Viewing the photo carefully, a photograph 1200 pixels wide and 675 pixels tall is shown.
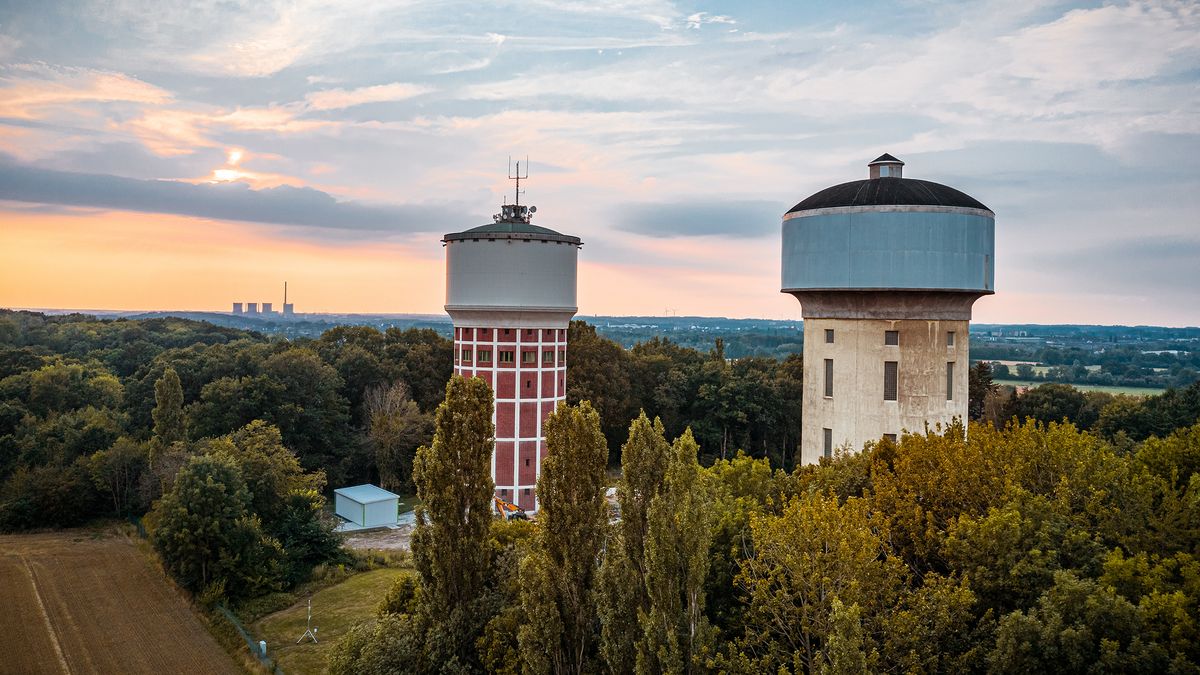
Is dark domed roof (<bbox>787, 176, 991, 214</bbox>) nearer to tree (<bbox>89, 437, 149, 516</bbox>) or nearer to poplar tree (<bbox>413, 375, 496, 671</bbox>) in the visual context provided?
poplar tree (<bbox>413, 375, 496, 671</bbox>)

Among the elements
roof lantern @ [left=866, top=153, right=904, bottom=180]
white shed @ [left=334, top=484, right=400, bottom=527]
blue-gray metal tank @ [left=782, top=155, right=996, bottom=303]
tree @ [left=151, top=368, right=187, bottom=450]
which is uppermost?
→ roof lantern @ [left=866, top=153, right=904, bottom=180]

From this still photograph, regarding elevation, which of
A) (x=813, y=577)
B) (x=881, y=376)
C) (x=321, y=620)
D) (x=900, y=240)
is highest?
(x=900, y=240)

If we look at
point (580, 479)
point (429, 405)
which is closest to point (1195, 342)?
point (429, 405)

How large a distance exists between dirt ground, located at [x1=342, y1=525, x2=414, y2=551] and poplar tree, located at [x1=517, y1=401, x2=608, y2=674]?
73.4 feet

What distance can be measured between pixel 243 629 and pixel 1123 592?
26.2 meters

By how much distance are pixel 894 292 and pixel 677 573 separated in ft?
37.3

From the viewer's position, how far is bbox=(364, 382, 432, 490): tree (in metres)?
48.4

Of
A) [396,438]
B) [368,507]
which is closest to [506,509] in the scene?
[368,507]

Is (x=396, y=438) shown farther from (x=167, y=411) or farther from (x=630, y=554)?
(x=630, y=554)

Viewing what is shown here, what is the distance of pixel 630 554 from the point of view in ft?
49.0

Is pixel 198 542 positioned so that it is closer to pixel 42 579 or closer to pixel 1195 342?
pixel 42 579

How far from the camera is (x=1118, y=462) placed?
15734 millimetres

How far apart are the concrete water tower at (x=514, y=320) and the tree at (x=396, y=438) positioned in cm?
849

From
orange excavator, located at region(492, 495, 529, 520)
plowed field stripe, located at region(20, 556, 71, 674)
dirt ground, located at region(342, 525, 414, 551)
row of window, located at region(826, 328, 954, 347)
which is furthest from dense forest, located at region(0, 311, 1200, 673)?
orange excavator, located at region(492, 495, 529, 520)
